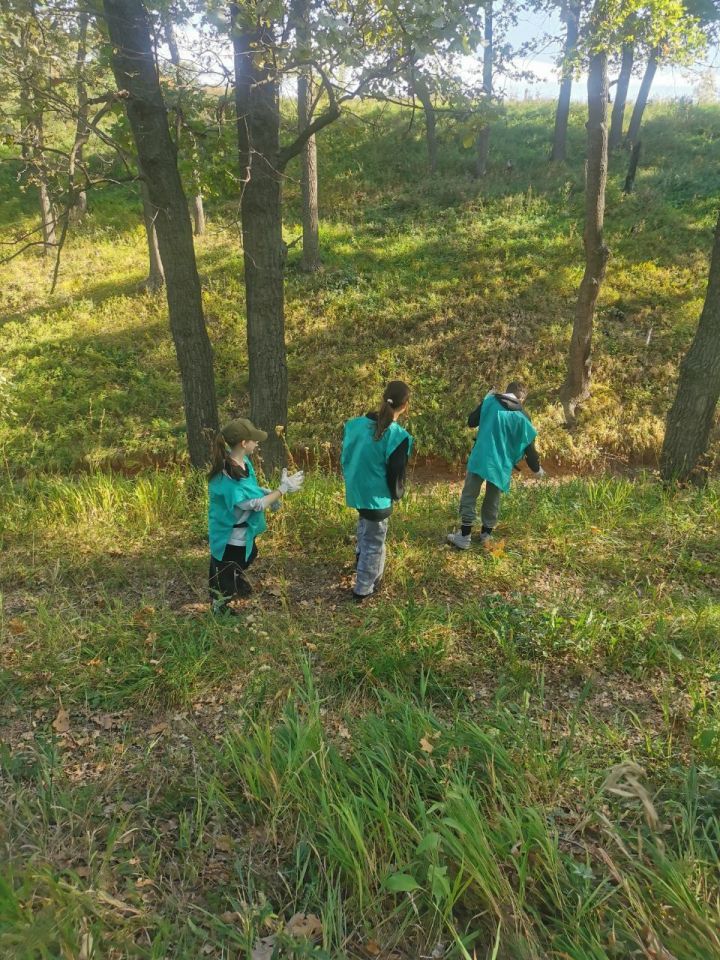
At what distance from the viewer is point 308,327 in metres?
12.6

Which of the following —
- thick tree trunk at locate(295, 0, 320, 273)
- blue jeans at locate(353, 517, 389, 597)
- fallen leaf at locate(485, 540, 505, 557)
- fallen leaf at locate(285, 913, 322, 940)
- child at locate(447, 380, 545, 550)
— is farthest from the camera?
thick tree trunk at locate(295, 0, 320, 273)

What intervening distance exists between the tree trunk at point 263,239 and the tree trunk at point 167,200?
2.01 feet

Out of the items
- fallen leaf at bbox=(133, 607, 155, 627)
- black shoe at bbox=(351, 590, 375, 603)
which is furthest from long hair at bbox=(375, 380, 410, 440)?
fallen leaf at bbox=(133, 607, 155, 627)

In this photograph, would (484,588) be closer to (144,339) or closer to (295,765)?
(295,765)

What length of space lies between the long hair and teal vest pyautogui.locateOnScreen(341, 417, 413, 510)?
6 centimetres

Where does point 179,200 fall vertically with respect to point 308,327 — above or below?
above

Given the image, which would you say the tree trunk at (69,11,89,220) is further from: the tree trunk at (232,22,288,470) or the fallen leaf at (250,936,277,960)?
the fallen leaf at (250,936,277,960)

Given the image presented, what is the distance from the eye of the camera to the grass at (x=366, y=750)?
6.83ft

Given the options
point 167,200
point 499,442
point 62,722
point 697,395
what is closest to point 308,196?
point 167,200

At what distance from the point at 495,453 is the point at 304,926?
396 cm

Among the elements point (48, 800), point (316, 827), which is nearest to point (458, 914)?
point (316, 827)

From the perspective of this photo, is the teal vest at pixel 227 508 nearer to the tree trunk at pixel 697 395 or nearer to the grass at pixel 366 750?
the grass at pixel 366 750

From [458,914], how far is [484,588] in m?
2.60

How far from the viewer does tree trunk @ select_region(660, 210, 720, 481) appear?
614cm
